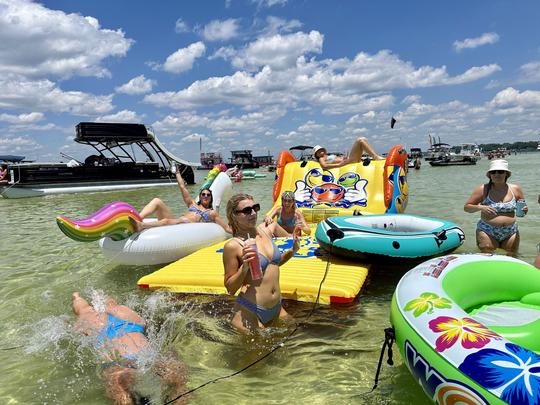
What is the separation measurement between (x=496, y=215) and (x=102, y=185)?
19627 mm

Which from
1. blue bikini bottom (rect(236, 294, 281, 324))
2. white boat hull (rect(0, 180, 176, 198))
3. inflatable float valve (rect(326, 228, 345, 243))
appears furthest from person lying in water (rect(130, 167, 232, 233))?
white boat hull (rect(0, 180, 176, 198))

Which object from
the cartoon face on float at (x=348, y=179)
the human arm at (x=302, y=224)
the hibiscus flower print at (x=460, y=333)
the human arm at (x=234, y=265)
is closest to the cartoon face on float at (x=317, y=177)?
the cartoon face on float at (x=348, y=179)

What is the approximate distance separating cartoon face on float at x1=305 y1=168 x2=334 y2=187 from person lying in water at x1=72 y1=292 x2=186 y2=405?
4.36 metres

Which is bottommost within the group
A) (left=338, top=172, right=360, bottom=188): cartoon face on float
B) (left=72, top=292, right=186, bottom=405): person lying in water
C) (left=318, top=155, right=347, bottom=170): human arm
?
(left=72, top=292, right=186, bottom=405): person lying in water

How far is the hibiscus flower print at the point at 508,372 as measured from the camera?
143 cm

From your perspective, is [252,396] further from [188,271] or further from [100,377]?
[188,271]

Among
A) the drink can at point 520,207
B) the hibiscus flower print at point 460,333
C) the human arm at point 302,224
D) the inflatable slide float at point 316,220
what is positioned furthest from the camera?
the human arm at point 302,224

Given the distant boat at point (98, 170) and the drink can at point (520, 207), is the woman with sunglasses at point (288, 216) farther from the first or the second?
the distant boat at point (98, 170)

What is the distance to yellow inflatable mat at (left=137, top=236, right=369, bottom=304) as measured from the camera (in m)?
3.43

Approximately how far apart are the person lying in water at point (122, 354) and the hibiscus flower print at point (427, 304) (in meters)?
1.47

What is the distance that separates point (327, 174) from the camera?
22.6 ft

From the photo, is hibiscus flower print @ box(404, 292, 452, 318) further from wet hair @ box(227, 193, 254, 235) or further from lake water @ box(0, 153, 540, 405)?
wet hair @ box(227, 193, 254, 235)

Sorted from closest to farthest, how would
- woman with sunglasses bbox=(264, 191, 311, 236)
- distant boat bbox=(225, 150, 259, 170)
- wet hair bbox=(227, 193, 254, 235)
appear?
wet hair bbox=(227, 193, 254, 235) → woman with sunglasses bbox=(264, 191, 311, 236) → distant boat bbox=(225, 150, 259, 170)

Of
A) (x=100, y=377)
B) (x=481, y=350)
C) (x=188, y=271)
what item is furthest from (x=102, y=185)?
(x=481, y=350)
